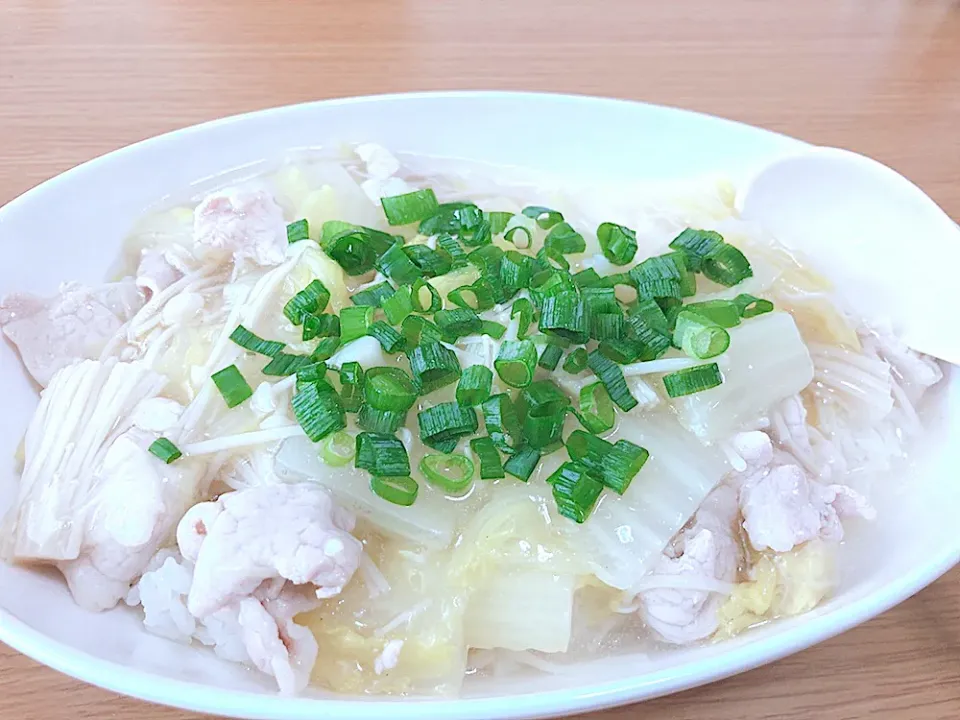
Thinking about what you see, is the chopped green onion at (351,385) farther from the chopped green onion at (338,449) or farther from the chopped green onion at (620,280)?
the chopped green onion at (620,280)

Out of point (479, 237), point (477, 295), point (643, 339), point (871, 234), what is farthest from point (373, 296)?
point (871, 234)

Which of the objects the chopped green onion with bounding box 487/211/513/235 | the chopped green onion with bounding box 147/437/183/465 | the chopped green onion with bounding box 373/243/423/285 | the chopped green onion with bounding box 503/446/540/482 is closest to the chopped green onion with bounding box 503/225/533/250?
the chopped green onion with bounding box 487/211/513/235

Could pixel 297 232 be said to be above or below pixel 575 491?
above

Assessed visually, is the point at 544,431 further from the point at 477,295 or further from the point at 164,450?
the point at 164,450

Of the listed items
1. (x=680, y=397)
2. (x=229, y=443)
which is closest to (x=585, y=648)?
(x=680, y=397)

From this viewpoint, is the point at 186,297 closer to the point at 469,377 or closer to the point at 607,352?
the point at 469,377

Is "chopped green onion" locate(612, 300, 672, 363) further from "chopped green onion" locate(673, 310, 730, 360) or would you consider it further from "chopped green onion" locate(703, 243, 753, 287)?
"chopped green onion" locate(703, 243, 753, 287)

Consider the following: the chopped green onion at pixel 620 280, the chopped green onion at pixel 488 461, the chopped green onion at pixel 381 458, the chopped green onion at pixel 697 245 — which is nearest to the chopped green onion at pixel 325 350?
the chopped green onion at pixel 381 458
